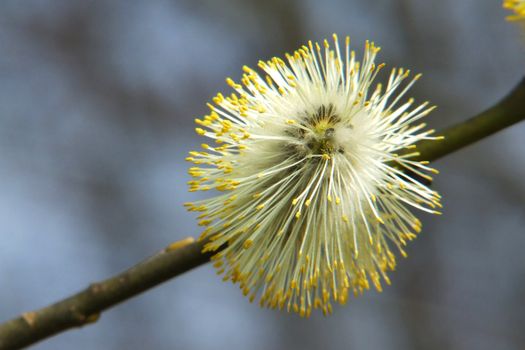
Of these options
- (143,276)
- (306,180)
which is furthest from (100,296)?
(306,180)

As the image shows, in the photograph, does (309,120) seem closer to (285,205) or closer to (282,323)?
(285,205)

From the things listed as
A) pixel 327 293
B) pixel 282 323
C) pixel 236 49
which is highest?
pixel 236 49

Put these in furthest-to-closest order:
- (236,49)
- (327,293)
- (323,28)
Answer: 1. (236,49)
2. (323,28)
3. (327,293)

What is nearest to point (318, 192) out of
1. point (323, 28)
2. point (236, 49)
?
point (323, 28)

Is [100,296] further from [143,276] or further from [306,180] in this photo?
[306,180]

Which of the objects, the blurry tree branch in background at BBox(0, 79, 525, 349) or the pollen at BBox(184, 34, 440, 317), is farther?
the pollen at BBox(184, 34, 440, 317)

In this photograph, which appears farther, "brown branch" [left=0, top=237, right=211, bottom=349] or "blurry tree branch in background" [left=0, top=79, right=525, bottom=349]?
"brown branch" [left=0, top=237, right=211, bottom=349]
